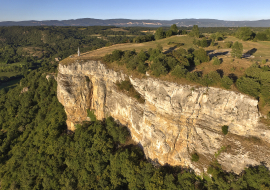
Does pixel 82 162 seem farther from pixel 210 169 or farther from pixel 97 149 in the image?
pixel 210 169

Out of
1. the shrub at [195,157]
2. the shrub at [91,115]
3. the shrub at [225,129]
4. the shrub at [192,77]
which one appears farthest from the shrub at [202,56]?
the shrub at [91,115]

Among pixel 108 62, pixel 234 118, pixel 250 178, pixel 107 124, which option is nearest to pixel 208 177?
pixel 250 178

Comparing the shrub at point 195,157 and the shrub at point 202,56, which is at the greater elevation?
the shrub at point 202,56

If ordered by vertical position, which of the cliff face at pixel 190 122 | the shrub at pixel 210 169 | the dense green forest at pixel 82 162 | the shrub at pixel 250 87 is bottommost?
the dense green forest at pixel 82 162

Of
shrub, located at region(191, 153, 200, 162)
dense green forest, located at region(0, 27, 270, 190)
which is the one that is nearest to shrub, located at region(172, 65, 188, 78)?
dense green forest, located at region(0, 27, 270, 190)

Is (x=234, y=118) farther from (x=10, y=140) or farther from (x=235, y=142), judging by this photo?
(x=10, y=140)

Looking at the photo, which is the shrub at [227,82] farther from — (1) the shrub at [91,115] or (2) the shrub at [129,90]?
(1) the shrub at [91,115]

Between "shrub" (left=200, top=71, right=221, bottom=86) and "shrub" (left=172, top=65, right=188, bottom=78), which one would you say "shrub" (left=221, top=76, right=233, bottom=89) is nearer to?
"shrub" (left=200, top=71, right=221, bottom=86)

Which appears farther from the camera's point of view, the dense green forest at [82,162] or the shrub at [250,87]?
the dense green forest at [82,162]
